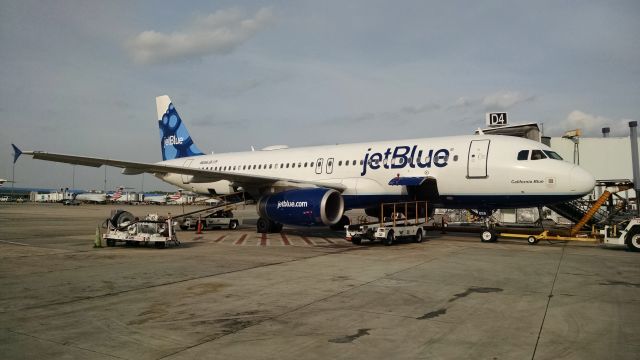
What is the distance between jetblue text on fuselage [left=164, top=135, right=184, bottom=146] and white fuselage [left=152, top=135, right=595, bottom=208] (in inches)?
383

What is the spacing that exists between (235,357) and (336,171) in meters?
14.6

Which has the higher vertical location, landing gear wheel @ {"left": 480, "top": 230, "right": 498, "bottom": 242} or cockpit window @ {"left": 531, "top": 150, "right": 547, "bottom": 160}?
Result: cockpit window @ {"left": 531, "top": 150, "right": 547, "bottom": 160}

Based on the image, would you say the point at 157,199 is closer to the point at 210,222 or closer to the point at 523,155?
the point at 210,222

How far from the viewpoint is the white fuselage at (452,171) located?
1420 cm

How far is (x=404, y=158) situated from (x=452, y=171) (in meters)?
1.97

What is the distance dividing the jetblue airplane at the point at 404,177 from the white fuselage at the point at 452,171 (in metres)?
0.03

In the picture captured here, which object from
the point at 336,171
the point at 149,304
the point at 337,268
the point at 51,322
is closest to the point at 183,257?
the point at 337,268

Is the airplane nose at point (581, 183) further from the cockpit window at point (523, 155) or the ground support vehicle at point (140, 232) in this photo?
the ground support vehicle at point (140, 232)

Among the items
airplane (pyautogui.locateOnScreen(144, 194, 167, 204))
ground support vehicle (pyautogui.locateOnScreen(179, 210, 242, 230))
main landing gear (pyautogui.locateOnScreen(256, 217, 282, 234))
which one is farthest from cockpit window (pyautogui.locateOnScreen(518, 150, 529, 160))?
airplane (pyautogui.locateOnScreen(144, 194, 167, 204))

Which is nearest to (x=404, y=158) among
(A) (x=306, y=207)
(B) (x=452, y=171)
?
(B) (x=452, y=171)

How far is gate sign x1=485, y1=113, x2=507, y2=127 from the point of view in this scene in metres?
32.7

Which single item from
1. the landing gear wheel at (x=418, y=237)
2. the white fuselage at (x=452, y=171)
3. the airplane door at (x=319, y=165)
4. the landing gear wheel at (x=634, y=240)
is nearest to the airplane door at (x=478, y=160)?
the white fuselage at (x=452, y=171)

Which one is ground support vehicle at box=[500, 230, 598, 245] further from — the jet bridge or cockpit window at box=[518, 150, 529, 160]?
cockpit window at box=[518, 150, 529, 160]

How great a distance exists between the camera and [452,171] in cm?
1566
